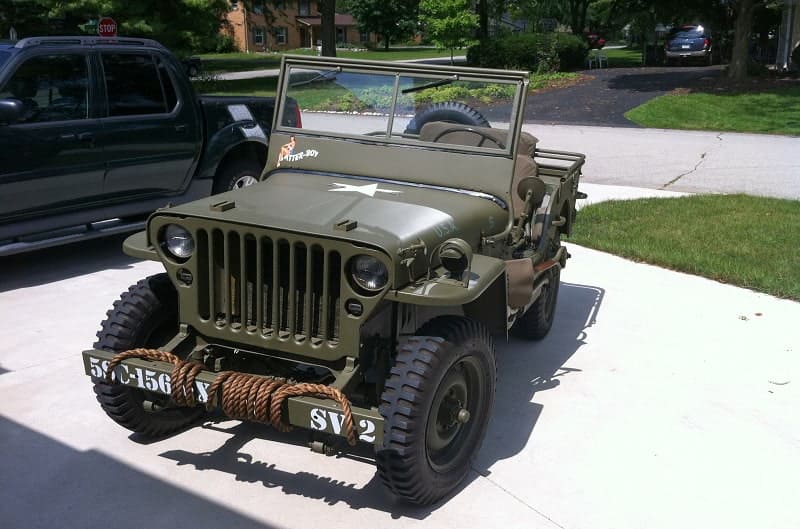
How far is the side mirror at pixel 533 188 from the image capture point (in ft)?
15.7

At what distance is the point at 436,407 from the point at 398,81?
2.03 m

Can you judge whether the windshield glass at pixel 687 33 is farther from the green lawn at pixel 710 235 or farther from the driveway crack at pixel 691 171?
the green lawn at pixel 710 235

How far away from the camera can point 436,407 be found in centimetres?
355

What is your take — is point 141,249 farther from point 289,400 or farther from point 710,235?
point 710,235

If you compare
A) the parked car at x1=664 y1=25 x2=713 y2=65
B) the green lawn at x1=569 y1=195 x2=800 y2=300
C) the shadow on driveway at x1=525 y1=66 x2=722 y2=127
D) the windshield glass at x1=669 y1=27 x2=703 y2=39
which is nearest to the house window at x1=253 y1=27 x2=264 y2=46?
the windshield glass at x1=669 y1=27 x2=703 y2=39

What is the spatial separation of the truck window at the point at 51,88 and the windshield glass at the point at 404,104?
101 inches

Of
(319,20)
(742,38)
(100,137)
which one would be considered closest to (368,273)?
(100,137)

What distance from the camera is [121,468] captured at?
13.0 ft

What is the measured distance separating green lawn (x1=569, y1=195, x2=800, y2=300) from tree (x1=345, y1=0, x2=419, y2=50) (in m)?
54.4

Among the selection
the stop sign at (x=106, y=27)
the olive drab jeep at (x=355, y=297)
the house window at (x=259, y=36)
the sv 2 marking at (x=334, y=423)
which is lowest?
the sv 2 marking at (x=334, y=423)

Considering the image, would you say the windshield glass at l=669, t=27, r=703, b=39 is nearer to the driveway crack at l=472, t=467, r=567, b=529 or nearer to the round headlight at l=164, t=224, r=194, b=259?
the driveway crack at l=472, t=467, r=567, b=529

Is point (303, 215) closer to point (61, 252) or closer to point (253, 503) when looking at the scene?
point (253, 503)

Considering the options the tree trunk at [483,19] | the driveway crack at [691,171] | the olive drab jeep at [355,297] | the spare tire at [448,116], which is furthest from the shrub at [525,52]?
the olive drab jeep at [355,297]

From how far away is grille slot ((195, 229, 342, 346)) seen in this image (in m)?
3.55
